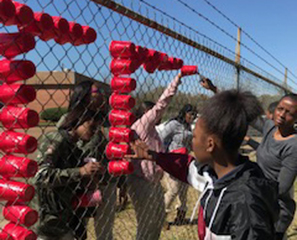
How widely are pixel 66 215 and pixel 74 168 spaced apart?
1.08 feet

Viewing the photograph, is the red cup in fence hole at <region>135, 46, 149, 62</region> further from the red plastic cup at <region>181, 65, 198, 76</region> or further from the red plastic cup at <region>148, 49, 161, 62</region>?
the red plastic cup at <region>181, 65, 198, 76</region>

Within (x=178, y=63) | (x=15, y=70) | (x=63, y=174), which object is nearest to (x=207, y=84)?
(x=178, y=63)

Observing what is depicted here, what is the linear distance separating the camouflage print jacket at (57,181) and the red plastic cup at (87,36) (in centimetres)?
62

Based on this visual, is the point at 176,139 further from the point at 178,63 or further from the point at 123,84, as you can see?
the point at 123,84

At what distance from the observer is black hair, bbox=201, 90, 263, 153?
1.67 m

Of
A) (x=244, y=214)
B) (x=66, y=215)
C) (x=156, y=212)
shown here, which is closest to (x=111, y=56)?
(x=66, y=215)

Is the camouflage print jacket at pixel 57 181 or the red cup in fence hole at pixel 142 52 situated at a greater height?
the red cup in fence hole at pixel 142 52

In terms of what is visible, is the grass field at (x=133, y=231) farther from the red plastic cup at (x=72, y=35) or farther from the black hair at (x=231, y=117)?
the red plastic cup at (x=72, y=35)

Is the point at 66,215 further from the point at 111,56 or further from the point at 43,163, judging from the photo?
the point at 111,56

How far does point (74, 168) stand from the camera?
2.17 meters

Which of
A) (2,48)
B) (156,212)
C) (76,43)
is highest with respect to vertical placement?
(76,43)

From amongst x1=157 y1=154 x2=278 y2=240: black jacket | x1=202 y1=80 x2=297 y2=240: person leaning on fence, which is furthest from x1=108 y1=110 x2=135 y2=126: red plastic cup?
x1=202 y1=80 x2=297 y2=240: person leaning on fence

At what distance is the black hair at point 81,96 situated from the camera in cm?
223

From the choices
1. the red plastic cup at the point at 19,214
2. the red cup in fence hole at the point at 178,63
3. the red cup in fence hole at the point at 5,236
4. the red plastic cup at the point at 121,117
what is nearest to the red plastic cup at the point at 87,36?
the red plastic cup at the point at 121,117
